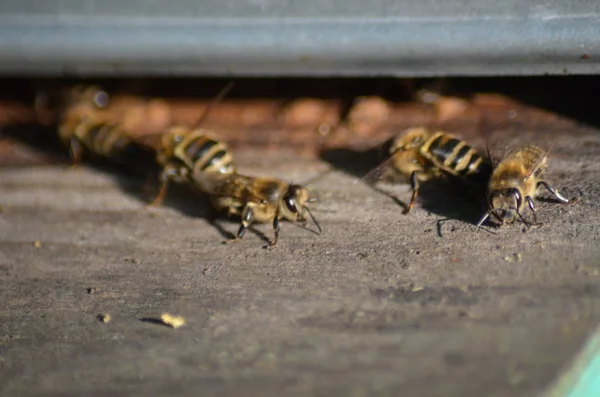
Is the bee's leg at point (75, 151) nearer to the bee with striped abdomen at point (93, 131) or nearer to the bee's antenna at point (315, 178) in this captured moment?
the bee with striped abdomen at point (93, 131)

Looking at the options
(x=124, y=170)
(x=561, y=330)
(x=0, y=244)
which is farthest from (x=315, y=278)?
(x=124, y=170)

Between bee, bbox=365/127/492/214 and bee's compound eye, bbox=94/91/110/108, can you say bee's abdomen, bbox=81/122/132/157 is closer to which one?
bee's compound eye, bbox=94/91/110/108

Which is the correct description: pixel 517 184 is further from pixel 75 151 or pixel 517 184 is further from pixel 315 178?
pixel 75 151

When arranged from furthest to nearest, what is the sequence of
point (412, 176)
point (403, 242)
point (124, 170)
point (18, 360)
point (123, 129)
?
1. point (123, 129)
2. point (124, 170)
3. point (412, 176)
4. point (403, 242)
5. point (18, 360)

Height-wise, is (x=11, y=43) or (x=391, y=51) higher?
(x=391, y=51)

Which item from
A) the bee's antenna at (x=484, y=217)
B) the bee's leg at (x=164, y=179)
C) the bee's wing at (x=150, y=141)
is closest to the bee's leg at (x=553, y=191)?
the bee's antenna at (x=484, y=217)

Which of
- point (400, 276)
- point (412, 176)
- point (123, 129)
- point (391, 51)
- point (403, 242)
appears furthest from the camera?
point (123, 129)

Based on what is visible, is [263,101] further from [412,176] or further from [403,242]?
[403,242]

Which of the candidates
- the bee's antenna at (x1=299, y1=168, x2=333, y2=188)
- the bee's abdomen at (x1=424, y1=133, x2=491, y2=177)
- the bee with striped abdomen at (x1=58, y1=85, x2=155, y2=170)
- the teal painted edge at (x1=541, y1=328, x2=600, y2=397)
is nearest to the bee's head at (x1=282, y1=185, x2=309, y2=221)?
the bee's antenna at (x1=299, y1=168, x2=333, y2=188)
